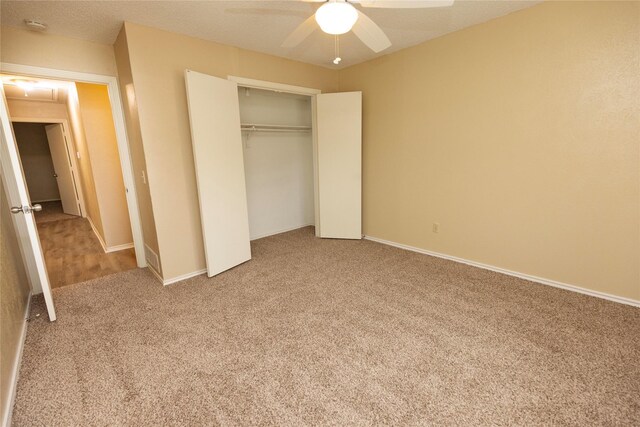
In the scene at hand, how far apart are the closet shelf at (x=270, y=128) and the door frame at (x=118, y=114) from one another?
1.38 metres

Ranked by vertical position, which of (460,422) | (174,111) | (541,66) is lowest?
(460,422)

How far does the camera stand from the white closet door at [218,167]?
276 centimetres

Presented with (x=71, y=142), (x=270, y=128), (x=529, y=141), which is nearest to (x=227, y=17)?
(x=270, y=128)

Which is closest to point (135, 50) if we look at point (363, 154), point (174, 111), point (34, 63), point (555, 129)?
point (174, 111)

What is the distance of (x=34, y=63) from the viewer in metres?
2.52

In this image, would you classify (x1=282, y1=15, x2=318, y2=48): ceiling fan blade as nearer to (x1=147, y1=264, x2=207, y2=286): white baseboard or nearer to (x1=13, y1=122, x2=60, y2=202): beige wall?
(x1=147, y1=264, x2=207, y2=286): white baseboard

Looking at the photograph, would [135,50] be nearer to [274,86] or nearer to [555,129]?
[274,86]

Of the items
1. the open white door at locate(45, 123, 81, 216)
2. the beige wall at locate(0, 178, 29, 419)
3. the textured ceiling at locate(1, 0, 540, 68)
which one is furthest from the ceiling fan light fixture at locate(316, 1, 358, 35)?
the open white door at locate(45, 123, 81, 216)

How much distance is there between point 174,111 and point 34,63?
1168 mm

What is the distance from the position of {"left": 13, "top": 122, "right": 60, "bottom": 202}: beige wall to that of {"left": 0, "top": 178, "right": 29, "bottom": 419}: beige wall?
24.1 feet

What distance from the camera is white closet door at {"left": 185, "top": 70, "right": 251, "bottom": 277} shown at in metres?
2.76

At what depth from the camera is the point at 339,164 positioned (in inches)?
160

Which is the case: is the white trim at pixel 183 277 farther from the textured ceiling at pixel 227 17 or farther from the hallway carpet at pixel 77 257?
the textured ceiling at pixel 227 17

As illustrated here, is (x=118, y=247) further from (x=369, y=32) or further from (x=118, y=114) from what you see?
(x=369, y=32)
